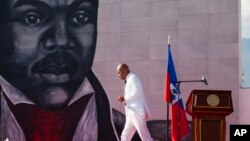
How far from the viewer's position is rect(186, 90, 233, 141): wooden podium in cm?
689

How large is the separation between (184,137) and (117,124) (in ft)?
3.77

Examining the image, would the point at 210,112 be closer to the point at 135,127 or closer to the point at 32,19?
the point at 135,127

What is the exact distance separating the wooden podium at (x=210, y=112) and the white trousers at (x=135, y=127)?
1.31 meters

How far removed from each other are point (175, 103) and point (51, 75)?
100 inches

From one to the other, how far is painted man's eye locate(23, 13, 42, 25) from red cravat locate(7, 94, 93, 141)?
147cm

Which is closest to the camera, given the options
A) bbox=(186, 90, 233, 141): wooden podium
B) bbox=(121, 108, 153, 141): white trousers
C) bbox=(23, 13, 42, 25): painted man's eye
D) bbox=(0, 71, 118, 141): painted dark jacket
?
bbox=(186, 90, 233, 141): wooden podium

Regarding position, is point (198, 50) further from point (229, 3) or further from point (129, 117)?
point (129, 117)

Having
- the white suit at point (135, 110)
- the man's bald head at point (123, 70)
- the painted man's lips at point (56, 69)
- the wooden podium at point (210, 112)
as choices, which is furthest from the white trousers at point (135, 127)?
the painted man's lips at point (56, 69)

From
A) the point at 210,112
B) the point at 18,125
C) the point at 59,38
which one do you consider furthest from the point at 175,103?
the point at 18,125

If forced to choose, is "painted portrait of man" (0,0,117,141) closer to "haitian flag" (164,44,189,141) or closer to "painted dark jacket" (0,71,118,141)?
"painted dark jacket" (0,71,118,141)

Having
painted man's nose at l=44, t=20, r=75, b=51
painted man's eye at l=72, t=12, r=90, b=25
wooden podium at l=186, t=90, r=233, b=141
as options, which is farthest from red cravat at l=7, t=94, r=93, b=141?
wooden podium at l=186, t=90, r=233, b=141

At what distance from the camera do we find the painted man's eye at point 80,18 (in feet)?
32.3

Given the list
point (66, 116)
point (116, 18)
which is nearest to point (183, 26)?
point (116, 18)

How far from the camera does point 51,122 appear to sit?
9.73 meters
